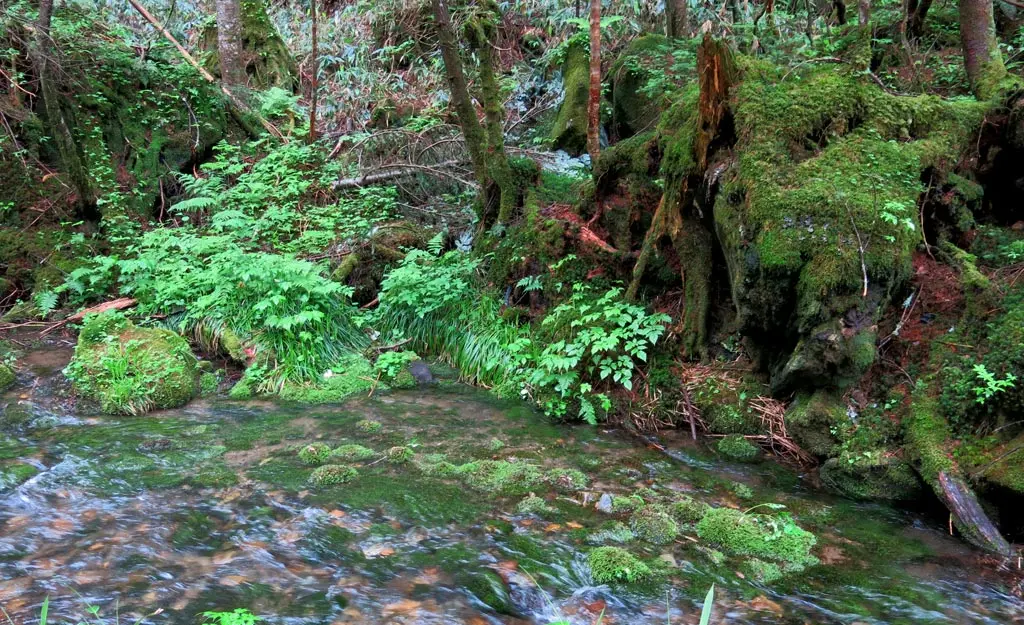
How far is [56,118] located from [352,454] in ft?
23.6

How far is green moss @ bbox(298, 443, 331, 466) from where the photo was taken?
5.10 metres

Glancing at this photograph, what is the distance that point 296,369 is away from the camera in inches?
276

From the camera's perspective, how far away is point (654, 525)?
4.12 m

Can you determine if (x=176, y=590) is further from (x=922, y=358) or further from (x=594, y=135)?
(x=594, y=135)

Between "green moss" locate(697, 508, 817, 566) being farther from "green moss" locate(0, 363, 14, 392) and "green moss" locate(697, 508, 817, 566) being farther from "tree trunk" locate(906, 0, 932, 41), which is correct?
"green moss" locate(0, 363, 14, 392)

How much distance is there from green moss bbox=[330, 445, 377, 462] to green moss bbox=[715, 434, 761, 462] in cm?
296

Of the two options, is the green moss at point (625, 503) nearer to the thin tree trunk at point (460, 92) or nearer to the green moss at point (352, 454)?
the green moss at point (352, 454)

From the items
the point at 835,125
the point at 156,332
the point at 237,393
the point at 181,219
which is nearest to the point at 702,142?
the point at 835,125

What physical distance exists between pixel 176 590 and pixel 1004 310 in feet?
18.9

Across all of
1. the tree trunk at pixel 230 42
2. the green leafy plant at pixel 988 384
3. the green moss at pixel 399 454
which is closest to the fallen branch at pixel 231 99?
the tree trunk at pixel 230 42

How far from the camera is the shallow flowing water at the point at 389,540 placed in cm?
333

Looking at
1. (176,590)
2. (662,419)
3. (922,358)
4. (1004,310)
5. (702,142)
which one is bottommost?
(176,590)

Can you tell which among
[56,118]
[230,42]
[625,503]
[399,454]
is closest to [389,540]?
[399,454]

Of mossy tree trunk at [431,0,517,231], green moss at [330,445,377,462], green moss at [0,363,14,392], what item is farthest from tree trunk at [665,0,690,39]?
green moss at [0,363,14,392]
